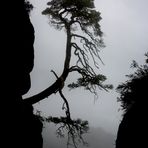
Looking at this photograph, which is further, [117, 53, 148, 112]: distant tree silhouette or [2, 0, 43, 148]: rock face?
[117, 53, 148, 112]: distant tree silhouette

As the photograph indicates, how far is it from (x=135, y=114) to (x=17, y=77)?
26.5 feet

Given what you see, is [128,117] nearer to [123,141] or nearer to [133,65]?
[123,141]

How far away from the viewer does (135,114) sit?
15266 millimetres

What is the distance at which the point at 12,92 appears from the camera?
968cm

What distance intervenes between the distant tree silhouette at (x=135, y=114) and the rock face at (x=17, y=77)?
590 cm

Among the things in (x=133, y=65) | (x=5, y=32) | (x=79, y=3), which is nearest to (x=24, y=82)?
(x=5, y=32)

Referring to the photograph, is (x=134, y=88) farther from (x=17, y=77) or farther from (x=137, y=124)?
(x=17, y=77)

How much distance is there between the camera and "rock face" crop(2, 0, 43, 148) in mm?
8984

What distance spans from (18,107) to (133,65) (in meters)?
11.8

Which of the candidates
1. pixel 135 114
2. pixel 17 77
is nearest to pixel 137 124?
pixel 135 114

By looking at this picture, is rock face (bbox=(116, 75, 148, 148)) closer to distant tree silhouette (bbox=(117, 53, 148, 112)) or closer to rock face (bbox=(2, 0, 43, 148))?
distant tree silhouette (bbox=(117, 53, 148, 112))

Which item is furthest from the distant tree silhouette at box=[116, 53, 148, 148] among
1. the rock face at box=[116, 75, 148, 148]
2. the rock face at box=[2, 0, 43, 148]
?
the rock face at box=[2, 0, 43, 148]

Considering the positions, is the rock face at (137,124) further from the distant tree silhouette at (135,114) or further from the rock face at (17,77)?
the rock face at (17,77)

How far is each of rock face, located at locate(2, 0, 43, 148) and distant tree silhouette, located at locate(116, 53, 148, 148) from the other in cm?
590
